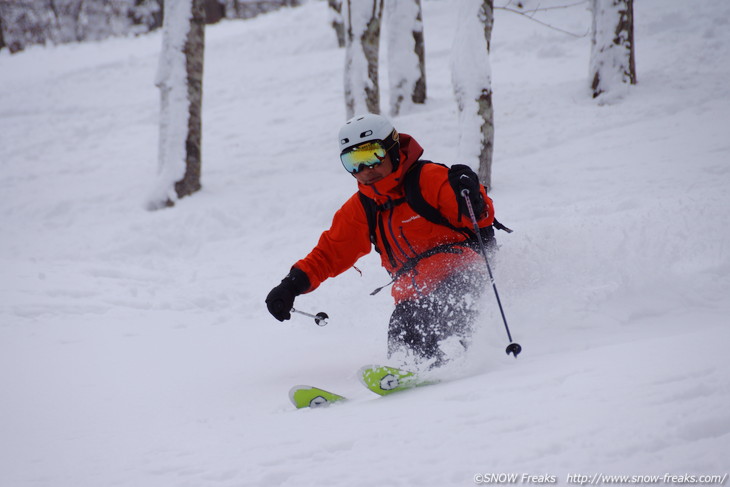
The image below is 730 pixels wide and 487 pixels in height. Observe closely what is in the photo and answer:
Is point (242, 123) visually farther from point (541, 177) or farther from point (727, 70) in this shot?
point (727, 70)

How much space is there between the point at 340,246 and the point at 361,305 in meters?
1.67

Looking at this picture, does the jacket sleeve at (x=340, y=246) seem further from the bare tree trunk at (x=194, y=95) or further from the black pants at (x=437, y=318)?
the bare tree trunk at (x=194, y=95)

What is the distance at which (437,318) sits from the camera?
400 cm

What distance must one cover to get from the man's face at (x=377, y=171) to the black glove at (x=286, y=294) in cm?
94

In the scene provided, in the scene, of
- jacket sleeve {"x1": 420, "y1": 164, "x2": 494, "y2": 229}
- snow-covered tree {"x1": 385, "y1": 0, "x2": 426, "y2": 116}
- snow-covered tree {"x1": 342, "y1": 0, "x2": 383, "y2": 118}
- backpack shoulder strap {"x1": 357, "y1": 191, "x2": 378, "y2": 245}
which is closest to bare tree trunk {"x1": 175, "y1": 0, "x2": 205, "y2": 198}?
snow-covered tree {"x1": 342, "y1": 0, "x2": 383, "y2": 118}

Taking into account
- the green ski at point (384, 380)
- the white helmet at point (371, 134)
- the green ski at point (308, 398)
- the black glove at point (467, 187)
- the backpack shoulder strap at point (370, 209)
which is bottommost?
the green ski at point (308, 398)

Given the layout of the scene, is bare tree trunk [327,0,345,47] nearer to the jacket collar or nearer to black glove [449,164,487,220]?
the jacket collar

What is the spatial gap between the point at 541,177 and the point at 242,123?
8.76 metres

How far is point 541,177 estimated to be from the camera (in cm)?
822

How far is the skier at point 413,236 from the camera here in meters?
3.80

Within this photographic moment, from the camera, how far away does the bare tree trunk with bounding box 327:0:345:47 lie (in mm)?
20531

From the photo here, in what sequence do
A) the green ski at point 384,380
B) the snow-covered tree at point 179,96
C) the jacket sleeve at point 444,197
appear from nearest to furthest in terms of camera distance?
1. the green ski at point 384,380
2. the jacket sleeve at point 444,197
3. the snow-covered tree at point 179,96

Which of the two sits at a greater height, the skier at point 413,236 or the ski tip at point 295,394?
the skier at point 413,236

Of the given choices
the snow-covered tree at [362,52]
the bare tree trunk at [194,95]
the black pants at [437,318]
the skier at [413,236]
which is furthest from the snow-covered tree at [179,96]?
the black pants at [437,318]
